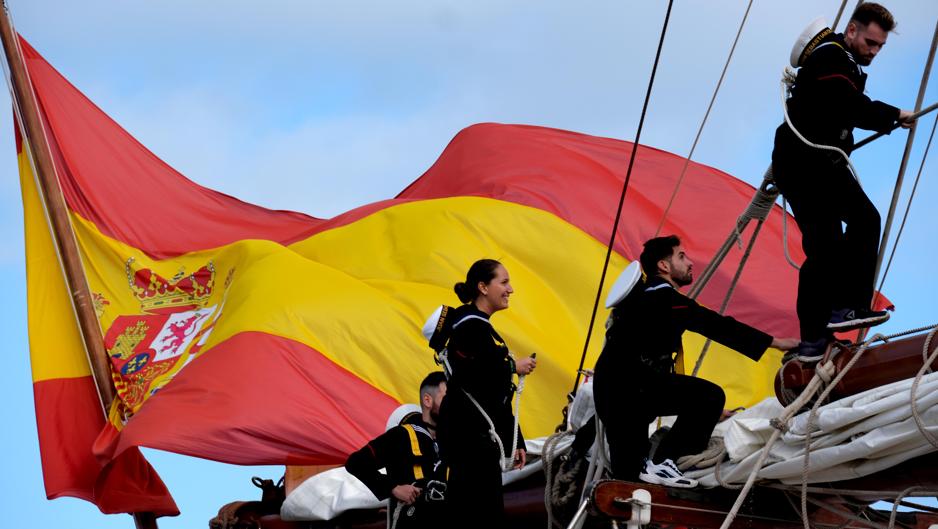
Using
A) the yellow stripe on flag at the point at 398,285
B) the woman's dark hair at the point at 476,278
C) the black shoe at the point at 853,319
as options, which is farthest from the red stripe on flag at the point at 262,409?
the black shoe at the point at 853,319

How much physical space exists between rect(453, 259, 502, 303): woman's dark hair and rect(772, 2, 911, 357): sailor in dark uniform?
1239 millimetres

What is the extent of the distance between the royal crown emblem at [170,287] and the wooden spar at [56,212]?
0.39 meters

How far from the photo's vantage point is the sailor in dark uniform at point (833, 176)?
490cm

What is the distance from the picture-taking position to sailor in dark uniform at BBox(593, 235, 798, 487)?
193 inches

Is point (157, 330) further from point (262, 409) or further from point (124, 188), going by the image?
point (262, 409)

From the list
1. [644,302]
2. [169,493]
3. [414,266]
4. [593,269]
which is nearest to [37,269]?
[169,493]


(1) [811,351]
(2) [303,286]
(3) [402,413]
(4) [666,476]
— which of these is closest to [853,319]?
(1) [811,351]

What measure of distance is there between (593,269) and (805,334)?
18.3ft

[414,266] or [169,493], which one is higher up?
[414,266]

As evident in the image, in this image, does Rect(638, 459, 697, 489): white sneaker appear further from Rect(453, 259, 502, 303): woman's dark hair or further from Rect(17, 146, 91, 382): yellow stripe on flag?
Rect(17, 146, 91, 382): yellow stripe on flag

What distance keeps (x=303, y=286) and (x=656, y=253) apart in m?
4.97

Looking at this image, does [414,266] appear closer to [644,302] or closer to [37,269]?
[37,269]

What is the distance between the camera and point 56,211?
34.6 ft

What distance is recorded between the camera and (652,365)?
499cm
